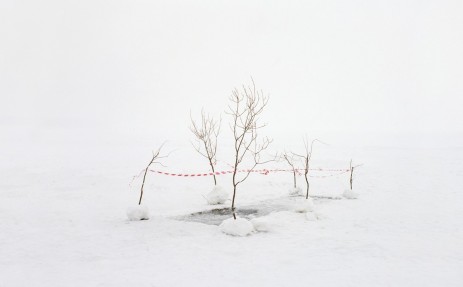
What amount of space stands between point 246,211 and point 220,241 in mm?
3547

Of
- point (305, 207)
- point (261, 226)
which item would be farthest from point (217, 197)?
point (261, 226)

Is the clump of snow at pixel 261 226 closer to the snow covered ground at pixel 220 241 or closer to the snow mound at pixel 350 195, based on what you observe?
the snow covered ground at pixel 220 241

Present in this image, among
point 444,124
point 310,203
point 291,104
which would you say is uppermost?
point 291,104

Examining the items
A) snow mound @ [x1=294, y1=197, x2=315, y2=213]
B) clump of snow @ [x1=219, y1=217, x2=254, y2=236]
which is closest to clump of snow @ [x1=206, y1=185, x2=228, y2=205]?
snow mound @ [x1=294, y1=197, x2=315, y2=213]

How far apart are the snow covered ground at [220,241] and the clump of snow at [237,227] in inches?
7.9

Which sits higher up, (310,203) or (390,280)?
(310,203)

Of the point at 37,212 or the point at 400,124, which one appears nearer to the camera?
the point at 37,212

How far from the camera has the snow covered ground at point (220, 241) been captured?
746cm

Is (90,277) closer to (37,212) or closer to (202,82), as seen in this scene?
(37,212)

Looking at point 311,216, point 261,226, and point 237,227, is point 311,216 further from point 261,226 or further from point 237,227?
point 237,227

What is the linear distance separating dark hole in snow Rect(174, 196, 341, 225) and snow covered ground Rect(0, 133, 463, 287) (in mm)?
489

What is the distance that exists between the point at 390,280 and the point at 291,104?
163060 mm

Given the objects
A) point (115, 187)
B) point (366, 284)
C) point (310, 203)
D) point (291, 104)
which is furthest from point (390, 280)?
point (291, 104)

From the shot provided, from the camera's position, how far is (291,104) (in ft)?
551
